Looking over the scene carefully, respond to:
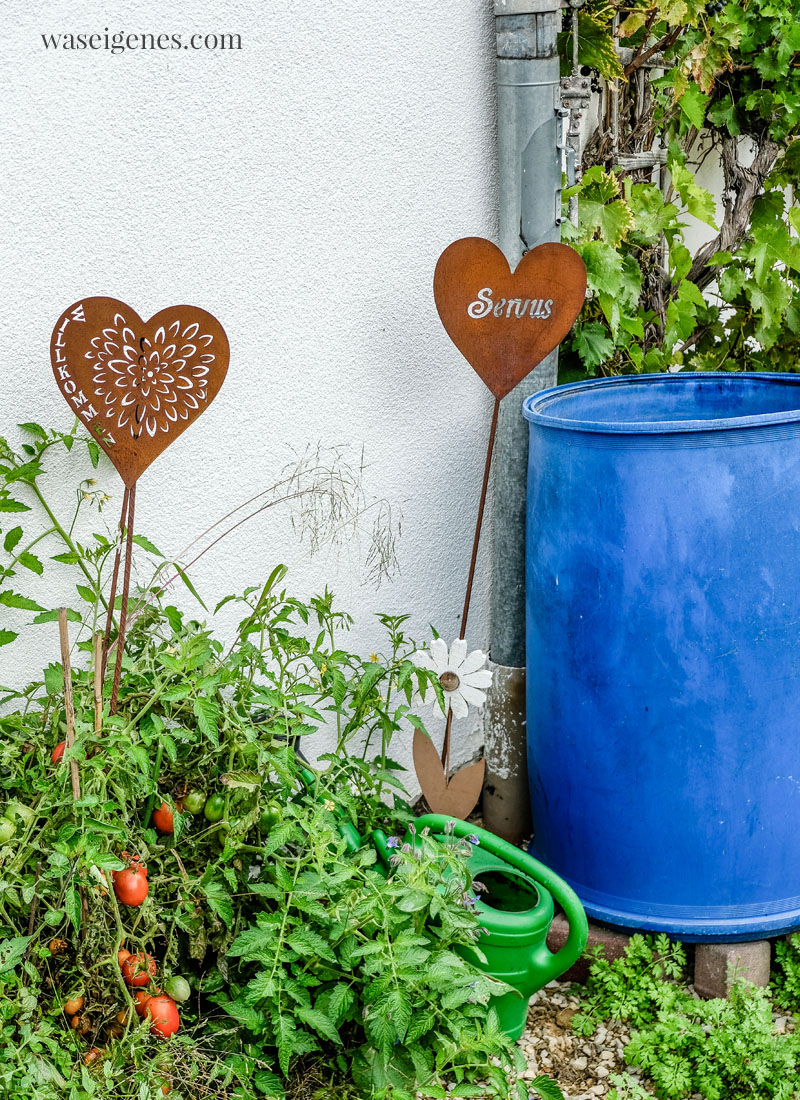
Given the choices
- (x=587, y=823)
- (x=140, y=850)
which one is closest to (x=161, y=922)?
(x=140, y=850)

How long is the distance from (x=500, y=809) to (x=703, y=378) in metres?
1.03

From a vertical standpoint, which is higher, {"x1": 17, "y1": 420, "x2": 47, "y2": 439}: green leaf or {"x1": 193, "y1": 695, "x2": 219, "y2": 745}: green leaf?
{"x1": 17, "y1": 420, "x2": 47, "y2": 439}: green leaf

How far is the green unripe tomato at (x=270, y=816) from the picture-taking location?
158cm

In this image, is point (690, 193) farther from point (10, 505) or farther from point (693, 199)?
point (10, 505)

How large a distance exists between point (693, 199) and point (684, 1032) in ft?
6.33

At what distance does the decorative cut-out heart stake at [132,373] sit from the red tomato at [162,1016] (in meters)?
0.43

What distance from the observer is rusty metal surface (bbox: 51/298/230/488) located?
1548mm

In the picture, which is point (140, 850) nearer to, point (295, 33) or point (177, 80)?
point (177, 80)

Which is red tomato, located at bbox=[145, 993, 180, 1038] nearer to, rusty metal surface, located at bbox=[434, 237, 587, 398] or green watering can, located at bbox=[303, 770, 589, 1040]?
green watering can, located at bbox=[303, 770, 589, 1040]

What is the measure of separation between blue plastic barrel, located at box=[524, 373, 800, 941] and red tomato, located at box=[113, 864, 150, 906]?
0.86 m

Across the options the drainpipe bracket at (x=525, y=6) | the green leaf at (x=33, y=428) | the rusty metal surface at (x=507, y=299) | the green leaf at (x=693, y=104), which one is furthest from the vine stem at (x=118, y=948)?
the green leaf at (x=693, y=104)

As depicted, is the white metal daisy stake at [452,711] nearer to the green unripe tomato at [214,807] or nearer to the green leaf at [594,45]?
the green unripe tomato at [214,807]

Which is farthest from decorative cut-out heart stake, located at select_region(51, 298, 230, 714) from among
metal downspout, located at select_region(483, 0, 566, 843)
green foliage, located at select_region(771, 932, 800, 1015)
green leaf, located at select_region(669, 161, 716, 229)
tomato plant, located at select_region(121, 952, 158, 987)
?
green leaf, located at select_region(669, 161, 716, 229)

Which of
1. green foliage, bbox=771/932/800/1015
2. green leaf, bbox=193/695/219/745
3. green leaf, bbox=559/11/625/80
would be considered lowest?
green foliage, bbox=771/932/800/1015
